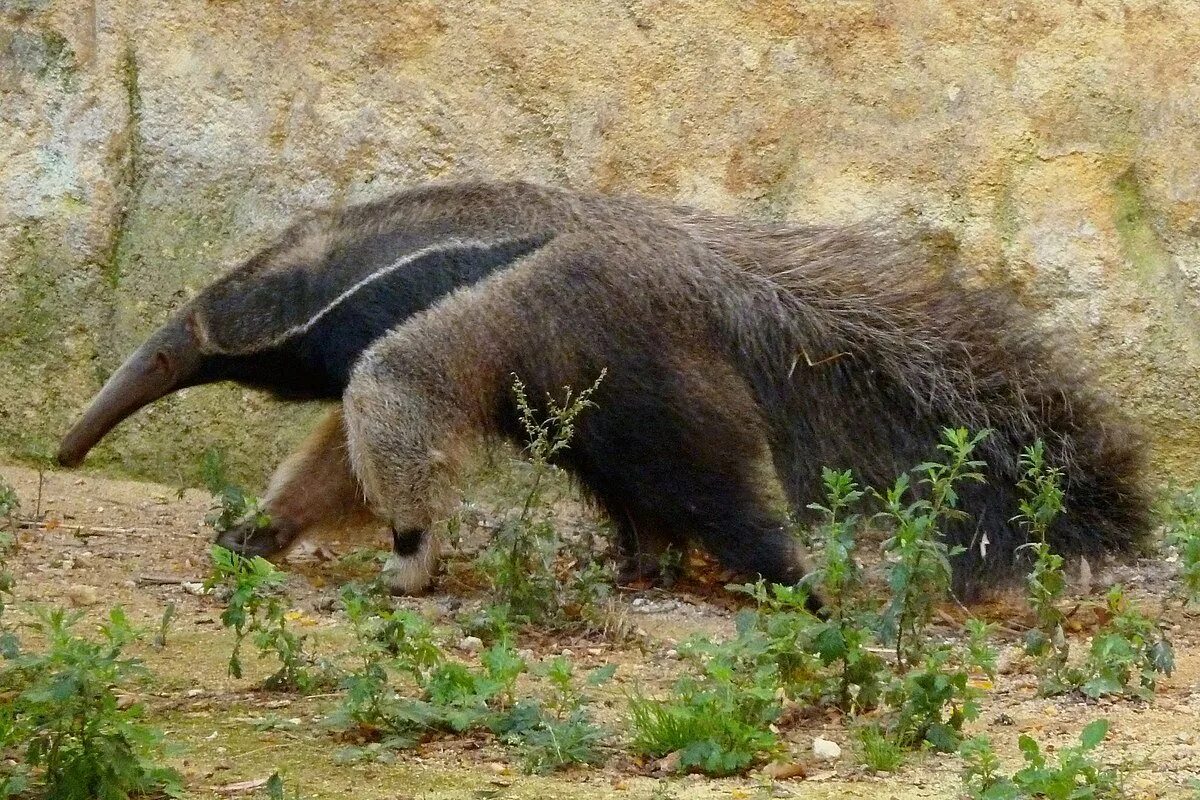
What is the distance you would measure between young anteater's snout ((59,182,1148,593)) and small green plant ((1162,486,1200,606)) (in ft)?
1.50

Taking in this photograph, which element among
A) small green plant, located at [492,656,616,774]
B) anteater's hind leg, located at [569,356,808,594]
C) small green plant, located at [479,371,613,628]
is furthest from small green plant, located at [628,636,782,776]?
anteater's hind leg, located at [569,356,808,594]

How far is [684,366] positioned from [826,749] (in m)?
2.57

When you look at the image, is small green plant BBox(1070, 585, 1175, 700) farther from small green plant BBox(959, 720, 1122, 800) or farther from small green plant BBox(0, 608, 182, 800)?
small green plant BBox(0, 608, 182, 800)

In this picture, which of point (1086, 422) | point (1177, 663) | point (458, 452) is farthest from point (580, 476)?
point (1177, 663)

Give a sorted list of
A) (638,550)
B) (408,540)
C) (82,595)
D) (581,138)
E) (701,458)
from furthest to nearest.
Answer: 1. (581,138)
2. (638,550)
3. (408,540)
4. (701,458)
5. (82,595)

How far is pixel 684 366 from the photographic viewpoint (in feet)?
21.6

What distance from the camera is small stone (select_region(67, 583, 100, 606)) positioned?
6.13 metres

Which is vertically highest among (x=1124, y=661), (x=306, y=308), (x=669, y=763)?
(x=306, y=308)

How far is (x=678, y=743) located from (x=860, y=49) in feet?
16.2

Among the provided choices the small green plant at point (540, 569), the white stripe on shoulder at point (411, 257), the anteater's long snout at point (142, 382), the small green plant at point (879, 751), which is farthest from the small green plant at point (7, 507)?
the small green plant at point (879, 751)

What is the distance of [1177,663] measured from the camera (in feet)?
17.9

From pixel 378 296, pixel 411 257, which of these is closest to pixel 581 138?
pixel 411 257

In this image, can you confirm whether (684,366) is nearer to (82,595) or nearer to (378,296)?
(378,296)

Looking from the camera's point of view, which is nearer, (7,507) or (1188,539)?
(1188,539)
